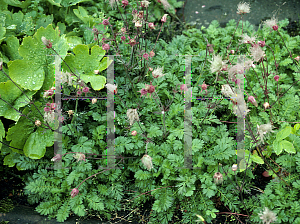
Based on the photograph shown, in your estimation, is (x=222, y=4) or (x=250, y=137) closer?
(x=250, y=137)

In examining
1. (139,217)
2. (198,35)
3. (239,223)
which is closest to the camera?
(239,223)

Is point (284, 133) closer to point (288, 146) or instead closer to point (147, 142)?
point (288, 146)

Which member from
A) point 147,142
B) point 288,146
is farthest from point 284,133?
point 147,142

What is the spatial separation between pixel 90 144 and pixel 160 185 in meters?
0.69

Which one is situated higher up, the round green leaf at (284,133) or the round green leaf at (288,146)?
the round green leaf at (284,133)

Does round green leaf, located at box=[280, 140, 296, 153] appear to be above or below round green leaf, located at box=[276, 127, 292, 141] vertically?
below

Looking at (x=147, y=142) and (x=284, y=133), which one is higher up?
(x=284, y=133)

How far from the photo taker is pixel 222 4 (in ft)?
11.4

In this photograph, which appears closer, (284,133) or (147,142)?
(284,133)

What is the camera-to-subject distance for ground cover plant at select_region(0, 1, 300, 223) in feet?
6.26

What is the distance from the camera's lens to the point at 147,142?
2041 mm

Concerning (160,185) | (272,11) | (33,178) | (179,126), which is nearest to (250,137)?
(179,126)

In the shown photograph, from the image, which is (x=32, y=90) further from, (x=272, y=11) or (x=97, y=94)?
(x=272, y=11)

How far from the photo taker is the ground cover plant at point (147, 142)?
1908 mm
